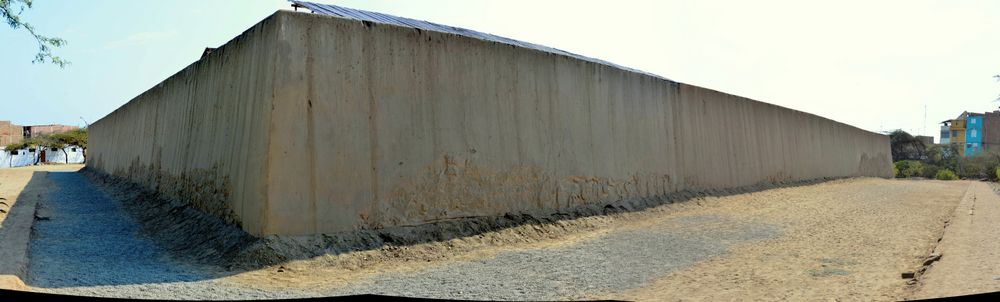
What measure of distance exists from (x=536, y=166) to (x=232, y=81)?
3.78 m

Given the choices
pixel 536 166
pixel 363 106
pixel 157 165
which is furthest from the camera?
pixel 157 165

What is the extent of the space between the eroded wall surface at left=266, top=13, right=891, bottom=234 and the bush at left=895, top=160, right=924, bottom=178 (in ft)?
100

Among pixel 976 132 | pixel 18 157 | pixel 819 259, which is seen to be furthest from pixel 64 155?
pixel 976 132

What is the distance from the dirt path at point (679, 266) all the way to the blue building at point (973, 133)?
139 ft

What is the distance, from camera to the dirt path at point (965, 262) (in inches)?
162

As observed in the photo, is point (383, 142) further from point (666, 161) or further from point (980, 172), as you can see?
point (980, 172)

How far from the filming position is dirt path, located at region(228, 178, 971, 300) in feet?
15.5

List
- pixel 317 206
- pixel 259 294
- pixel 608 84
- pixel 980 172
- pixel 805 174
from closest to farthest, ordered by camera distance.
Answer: pixel 259 294 < pixel 317 206 < pixel 608 84 < pixel 805 174 < pixel 980 172

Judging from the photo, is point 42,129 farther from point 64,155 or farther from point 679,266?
point 679,266

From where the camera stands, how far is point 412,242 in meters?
6.57

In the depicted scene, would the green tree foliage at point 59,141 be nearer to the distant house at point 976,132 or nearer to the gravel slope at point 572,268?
the gravel slope at point 572,268

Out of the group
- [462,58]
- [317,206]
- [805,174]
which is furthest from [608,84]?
[805,174]

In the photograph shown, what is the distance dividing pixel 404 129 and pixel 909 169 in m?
37.7

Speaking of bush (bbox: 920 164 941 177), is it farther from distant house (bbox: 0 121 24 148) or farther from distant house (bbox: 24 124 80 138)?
distant house (bbox: 0 121 24 148)
